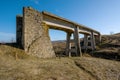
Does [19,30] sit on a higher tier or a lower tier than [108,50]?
higher

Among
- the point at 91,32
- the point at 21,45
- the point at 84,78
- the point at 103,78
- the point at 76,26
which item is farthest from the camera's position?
the point at 91,32

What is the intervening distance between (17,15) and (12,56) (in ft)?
16.5

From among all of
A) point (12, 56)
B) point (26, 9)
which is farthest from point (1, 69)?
point (26, 9)

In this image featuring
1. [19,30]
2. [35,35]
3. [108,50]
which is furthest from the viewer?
[108,50]

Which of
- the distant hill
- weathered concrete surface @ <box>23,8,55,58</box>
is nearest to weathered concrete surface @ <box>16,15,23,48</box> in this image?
weathered concrete surface @ <box>23,8,55,58</box>

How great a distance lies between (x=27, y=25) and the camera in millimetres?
13078

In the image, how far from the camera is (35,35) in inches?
560

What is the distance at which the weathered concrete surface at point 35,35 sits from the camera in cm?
1296

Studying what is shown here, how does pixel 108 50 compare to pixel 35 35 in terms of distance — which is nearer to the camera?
pixel 35 35

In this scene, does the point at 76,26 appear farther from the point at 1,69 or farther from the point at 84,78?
the point at 1,69

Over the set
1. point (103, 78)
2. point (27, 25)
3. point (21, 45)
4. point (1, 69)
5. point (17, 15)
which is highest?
point (17, 15)

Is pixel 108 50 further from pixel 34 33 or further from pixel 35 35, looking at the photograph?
pixel 34 33

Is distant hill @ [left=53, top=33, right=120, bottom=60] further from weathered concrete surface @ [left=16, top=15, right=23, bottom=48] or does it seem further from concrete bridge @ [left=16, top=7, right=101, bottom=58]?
weathered concrete surface @ [left=16, top=15, right=23, bottom=48]

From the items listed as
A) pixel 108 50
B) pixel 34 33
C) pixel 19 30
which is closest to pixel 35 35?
pixel 34 33
